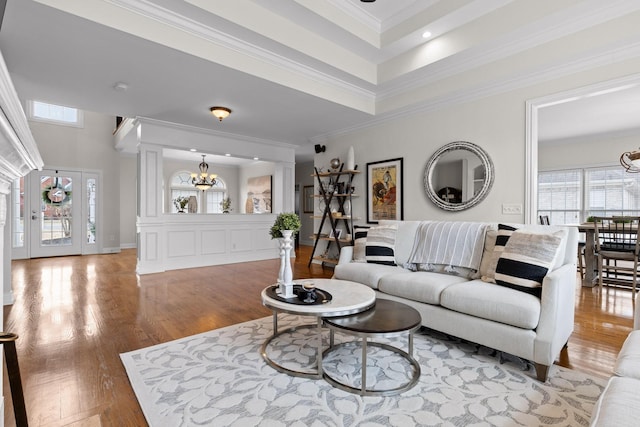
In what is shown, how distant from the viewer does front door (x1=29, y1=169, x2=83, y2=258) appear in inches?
277

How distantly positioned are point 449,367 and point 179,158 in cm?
888

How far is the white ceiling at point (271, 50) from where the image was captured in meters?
2.75

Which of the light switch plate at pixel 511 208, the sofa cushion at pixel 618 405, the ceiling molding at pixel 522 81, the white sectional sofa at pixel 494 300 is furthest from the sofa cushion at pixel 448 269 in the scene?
the ceiling molding at pixel 522 81

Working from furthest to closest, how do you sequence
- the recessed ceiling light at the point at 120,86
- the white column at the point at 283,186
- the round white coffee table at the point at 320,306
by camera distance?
the white column at the point at 283,186 < the recessed ceiling light at the point at 120,86 < the round white coffee table at the point at 320,306

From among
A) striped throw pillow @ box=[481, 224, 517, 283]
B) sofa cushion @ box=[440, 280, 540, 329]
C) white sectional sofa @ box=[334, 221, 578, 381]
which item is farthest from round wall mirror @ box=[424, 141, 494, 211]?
sofa cushion @ box=[440, 280, 540, 329]

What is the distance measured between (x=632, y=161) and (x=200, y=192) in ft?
32.6

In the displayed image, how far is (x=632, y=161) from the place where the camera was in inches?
188

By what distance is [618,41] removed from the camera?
281cm

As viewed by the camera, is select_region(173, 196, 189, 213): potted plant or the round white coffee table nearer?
the round white coffee table

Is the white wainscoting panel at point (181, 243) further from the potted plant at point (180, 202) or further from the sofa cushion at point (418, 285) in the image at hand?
the sofa cushion at point (418, 285)

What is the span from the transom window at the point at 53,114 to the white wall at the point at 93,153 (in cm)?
11

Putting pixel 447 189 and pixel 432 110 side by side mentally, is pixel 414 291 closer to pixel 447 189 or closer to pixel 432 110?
pixel 447 189

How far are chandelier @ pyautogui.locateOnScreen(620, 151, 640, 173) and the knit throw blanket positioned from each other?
3416 mm

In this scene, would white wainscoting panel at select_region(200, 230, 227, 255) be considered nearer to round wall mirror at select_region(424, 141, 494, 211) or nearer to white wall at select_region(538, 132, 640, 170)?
round wall mirror at select_region(424, 141, 494, 211)
